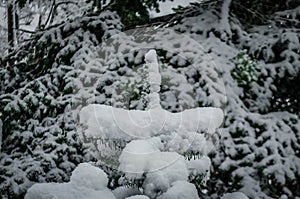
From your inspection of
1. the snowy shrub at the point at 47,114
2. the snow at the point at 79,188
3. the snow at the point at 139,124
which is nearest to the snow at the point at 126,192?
the snow at the point at 79,188

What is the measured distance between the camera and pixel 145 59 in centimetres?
416

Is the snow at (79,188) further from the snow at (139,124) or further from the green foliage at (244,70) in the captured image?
the green foliage at (244,70)

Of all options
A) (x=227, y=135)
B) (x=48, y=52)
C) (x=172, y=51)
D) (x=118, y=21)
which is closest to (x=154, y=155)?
(x=227, y=135)

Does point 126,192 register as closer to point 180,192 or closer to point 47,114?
point 180,192

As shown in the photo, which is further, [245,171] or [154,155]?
[245,171]

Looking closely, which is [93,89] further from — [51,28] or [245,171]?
[245,171]

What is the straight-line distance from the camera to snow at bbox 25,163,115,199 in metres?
2.05

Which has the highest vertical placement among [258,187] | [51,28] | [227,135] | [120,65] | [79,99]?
[51,28]

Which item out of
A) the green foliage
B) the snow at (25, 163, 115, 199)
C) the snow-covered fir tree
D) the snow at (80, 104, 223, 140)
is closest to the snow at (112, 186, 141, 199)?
the snow at (25, 163, 115, 199)

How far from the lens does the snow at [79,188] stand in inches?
80.7

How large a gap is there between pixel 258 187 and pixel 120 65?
1.78m

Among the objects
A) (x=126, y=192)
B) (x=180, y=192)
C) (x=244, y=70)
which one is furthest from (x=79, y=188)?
(x=244, y=70)

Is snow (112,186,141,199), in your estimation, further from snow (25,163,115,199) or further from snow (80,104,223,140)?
snow (80,104,223,140)

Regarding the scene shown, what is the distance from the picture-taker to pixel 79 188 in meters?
2.15
